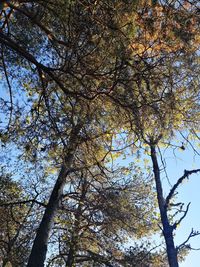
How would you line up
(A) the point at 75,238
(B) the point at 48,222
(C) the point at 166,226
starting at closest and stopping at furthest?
(B) the point at 48,222 → (C) the point at 166,226 → (A) the point at 75,238

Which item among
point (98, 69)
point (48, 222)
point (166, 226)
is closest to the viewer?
point (98, 69)

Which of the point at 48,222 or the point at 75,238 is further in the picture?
the point at 75,238

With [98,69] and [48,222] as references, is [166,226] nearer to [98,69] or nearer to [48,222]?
[48,222]

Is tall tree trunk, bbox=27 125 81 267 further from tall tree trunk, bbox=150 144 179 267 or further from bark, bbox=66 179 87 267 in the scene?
tall tree trunk, bbox=150 144 179 267

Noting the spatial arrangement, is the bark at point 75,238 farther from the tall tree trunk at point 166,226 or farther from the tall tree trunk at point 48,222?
the tall tree trunk at point 166,226

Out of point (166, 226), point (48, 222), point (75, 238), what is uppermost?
point (75, 238)

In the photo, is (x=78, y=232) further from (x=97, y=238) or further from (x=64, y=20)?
(x=64, y=20)

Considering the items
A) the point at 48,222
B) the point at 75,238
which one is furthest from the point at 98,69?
the point at 75,238

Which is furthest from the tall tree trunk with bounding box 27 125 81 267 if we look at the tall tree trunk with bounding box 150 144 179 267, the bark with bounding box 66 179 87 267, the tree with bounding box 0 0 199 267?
the tall tree trunk with bounding box 150 144 179 267

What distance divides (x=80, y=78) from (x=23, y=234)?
7.51m

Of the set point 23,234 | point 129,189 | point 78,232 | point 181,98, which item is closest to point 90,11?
point 181,98

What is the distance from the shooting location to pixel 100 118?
5957mm

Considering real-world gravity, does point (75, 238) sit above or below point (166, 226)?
above

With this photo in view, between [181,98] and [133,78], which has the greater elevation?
[181,98]
